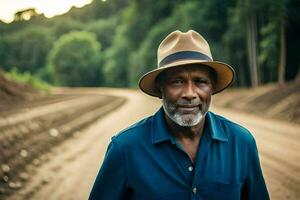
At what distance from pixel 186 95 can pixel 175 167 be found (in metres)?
0.46

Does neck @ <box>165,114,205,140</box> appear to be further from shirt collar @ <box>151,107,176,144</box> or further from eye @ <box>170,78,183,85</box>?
eye @ <box>170,78,183,85</box>

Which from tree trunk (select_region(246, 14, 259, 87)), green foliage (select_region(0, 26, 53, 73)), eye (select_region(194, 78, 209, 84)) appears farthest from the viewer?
green foliage (select_region(0, 26, 53, 73))

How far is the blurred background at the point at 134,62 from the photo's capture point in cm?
1364

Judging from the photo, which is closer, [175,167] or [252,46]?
[175,167]

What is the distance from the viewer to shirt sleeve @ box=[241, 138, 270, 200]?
103 inches

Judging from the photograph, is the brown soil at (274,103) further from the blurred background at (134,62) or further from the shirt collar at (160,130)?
the shirt collar at (160,130)

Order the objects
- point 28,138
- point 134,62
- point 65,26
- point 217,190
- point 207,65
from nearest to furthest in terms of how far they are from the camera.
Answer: point 217,190 → point 207,65 → point 28,138 → point 134,62 → point 65,26

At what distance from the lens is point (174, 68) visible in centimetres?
275

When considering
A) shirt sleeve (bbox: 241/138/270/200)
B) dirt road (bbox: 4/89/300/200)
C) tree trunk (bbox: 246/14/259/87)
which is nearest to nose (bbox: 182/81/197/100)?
shirt sleeve (bbox: 241/138/270/200)

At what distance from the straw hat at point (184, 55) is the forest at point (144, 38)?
88.4 feet

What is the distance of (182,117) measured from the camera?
2695mm

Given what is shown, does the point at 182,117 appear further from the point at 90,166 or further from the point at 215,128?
the point at 90,166

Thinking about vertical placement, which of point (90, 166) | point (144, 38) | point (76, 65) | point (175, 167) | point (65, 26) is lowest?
point (76, 65)

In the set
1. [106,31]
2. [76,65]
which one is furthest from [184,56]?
[106,31]
